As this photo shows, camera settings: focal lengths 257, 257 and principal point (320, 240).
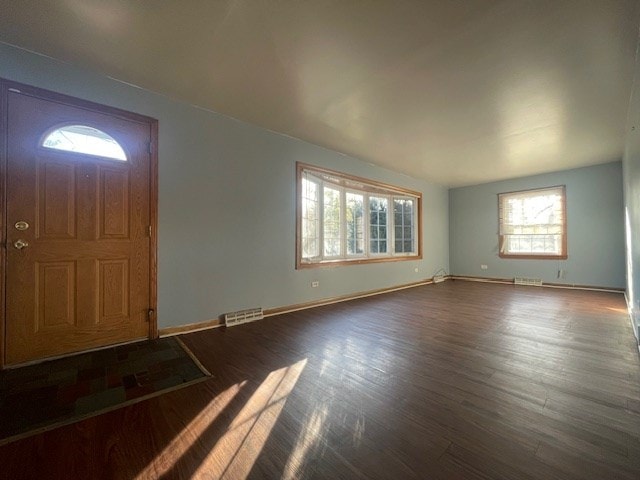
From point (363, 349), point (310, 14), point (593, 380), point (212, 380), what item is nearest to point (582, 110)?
point (593, 380)

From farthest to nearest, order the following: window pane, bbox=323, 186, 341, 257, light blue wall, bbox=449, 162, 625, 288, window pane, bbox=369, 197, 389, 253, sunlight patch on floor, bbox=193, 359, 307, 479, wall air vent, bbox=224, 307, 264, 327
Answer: window pane, bbox=369, 197, 389, 253, light blue wall, bbox=449, 162, 625, 288, window pane, bbox=323, 186, 341, 257, wall air vent, bbox=224, 307, 264, 327, sunlight patch on floor, bbox=193, 359, 307, 479

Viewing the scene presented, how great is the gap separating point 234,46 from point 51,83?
1598 mm

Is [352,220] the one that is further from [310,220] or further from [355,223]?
[310,220]

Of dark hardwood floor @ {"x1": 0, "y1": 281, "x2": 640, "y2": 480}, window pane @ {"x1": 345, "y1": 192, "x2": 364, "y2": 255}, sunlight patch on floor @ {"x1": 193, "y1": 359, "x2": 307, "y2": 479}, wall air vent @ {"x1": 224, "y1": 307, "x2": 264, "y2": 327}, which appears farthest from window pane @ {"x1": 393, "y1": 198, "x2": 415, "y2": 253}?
sunlight patch on floor @ {"x1": 193, "y1": 359, "x2": 307, "y2": 479}

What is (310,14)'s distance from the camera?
1.70m

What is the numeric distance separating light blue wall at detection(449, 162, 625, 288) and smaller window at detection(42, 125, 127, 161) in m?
7.26

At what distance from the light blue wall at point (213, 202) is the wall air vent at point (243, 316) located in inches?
3.2

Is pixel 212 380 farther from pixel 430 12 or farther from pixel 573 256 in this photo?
pixel 573 256

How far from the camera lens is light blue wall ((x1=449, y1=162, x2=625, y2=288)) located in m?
4.89

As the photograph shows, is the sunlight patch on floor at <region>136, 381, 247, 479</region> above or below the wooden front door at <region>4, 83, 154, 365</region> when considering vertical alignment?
below

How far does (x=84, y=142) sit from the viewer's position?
7.55 feet

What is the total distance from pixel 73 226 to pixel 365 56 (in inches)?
112

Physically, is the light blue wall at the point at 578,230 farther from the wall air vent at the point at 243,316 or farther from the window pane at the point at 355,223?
the wall air vent at the point at 243,316

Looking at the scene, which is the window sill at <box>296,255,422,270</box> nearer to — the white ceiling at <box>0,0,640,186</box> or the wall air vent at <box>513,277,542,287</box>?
the white ceiling at <box>0,0,640,186</box>
